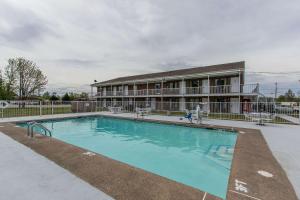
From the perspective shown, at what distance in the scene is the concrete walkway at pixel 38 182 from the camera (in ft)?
9.13

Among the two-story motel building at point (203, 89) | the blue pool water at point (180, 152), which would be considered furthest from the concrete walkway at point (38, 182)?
the two-story motel building at point (203, 89)

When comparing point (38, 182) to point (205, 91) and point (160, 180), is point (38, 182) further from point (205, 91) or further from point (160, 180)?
point (205, 91)

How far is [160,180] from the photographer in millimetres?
3359

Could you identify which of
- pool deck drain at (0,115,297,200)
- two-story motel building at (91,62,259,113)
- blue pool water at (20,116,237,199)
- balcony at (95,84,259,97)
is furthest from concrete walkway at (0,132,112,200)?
balcony at (95,84,259,97)

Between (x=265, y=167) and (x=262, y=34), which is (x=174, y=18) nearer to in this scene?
(x=262, y=34)

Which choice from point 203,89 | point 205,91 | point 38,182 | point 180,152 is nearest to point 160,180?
point 38,182

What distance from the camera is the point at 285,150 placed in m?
5.86

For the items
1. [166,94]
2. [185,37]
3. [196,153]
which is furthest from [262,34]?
[166,94]

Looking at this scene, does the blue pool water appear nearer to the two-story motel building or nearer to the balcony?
the two-story motel building

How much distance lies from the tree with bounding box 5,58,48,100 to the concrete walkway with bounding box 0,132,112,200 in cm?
3405

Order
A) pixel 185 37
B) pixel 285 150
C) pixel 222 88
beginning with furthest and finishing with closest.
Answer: pixel 222 88
pixel 185 37
pixel 285 150

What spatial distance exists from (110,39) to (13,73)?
27.1m

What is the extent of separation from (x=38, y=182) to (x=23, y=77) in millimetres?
36401

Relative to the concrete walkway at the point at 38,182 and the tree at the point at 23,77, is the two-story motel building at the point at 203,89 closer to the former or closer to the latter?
the concrete walkway at the point at 38,182
